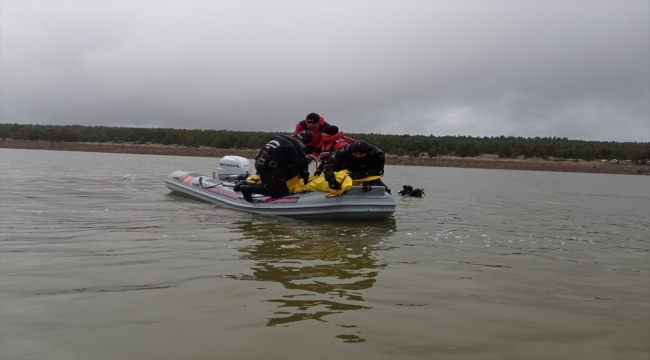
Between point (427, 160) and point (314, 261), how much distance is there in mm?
42995

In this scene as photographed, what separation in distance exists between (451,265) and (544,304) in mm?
1398

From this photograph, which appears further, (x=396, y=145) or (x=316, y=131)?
(x=396, y=145)

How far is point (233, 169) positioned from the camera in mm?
11820

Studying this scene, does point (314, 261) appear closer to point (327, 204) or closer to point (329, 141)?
point (327, 204)

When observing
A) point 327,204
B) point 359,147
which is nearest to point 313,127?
point 359,147

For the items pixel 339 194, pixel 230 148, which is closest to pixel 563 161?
pixel 230 148

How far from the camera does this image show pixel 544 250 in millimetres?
6520

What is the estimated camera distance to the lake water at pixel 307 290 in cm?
295

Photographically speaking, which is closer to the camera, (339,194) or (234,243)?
(234,243)

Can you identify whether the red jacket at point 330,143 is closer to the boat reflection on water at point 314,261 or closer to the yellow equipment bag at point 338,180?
the yellow equipment bag at point 338,180

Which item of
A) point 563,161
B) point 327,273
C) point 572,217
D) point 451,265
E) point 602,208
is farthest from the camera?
point 563,161

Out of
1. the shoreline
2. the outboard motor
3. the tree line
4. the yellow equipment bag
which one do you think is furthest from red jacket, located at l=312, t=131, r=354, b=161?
the tree line

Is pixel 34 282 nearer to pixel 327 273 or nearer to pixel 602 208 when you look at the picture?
pixel 327 273

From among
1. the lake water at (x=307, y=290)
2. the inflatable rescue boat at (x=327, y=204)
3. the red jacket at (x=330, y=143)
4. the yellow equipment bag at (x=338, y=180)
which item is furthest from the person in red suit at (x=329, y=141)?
the lake water at (x=307, y=290)
